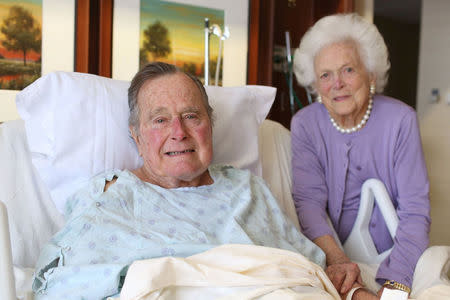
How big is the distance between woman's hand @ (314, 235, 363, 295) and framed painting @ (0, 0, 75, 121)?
1.41 m

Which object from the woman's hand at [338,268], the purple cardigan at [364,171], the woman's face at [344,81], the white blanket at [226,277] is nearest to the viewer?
the white blanket at [226,277]

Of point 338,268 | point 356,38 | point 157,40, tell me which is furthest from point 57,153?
point 157,40

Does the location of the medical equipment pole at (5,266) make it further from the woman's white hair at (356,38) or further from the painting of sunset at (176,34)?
the painting of sunset at (176,34)

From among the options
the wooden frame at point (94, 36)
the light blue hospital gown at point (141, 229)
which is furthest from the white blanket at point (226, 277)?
the wooden frame at point (94, 36)

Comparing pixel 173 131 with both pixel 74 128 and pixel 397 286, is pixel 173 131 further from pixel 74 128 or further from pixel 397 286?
pixel 397 286

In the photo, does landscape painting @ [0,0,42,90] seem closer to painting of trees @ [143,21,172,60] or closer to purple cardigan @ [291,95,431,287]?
painting of trees @ [143,21,172,60]

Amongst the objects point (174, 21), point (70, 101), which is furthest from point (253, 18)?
point (70, 101)

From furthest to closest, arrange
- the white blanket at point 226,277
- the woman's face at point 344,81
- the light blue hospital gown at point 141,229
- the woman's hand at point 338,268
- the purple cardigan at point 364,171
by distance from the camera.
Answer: the woman's face at point 344,81, the purple cardigan at point 364,171, the woman's hand at point 338,268, the light blue hospital gown at point 141,229, the white blanket at point 226,277

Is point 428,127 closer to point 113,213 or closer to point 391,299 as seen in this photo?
point 391,299

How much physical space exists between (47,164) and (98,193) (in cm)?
21

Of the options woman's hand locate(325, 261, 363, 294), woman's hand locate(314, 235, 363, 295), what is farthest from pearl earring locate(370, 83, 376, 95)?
woman's hand locate(325, 261, 363, 294)

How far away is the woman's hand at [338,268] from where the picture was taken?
142cm

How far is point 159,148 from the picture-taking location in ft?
4.34

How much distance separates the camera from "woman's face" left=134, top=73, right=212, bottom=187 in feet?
4.33
